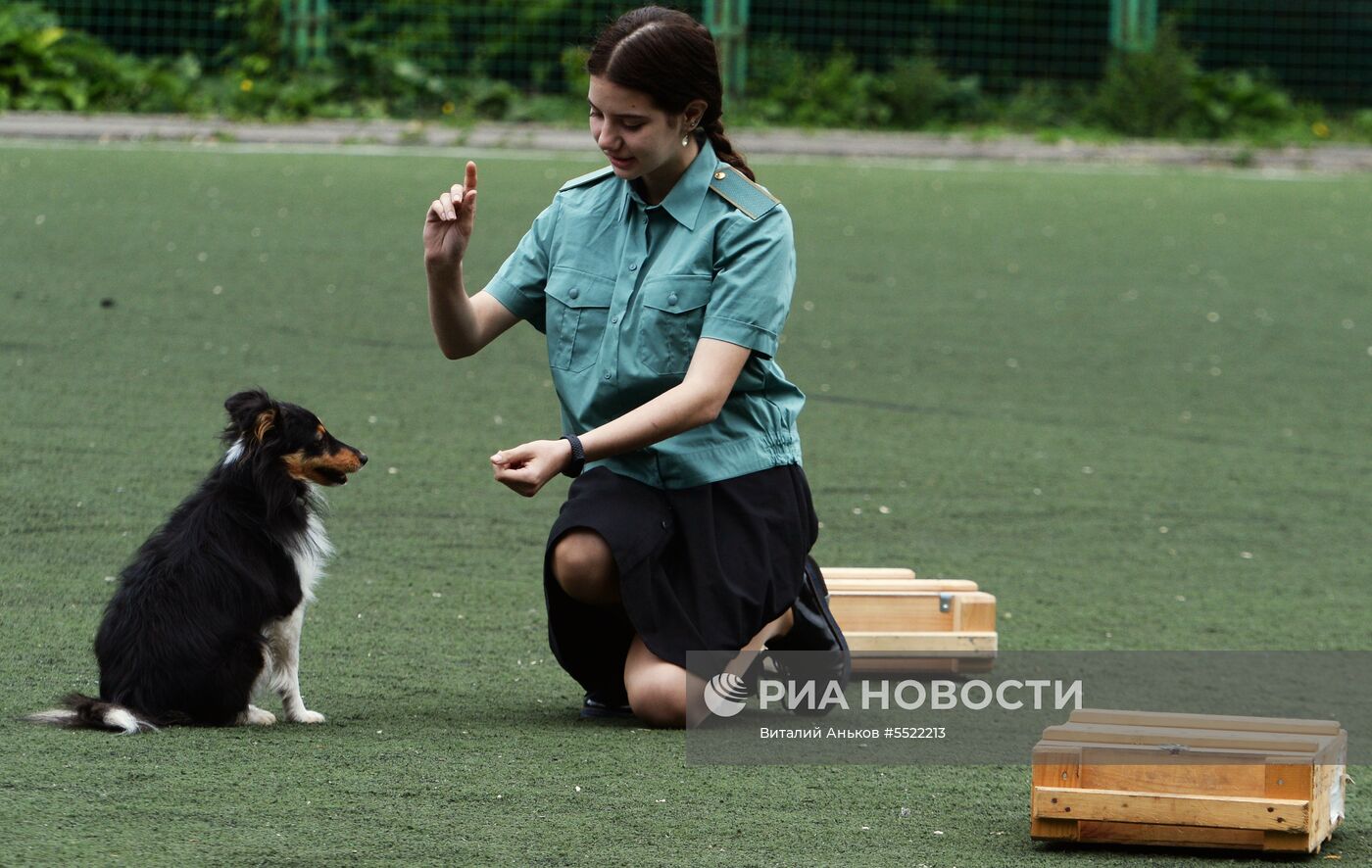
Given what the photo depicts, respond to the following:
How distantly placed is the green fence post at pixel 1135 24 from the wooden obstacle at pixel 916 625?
11581mm

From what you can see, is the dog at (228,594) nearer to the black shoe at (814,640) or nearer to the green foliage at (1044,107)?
the black shoe at (814,640)

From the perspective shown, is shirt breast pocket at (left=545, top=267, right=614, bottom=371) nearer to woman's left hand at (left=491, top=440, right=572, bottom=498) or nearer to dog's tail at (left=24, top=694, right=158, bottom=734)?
woman's left hand at (left=491, top=440, right=572, bottom=498)

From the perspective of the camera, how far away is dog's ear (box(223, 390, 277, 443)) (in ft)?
12.9

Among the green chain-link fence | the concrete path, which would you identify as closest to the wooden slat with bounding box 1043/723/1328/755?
the concrete path

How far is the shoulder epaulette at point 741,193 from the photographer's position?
4004mm

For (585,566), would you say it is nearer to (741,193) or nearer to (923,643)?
(741,193)

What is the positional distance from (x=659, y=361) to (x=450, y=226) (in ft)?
1.73

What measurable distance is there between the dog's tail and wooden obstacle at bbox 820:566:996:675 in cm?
182

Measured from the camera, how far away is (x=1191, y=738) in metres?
3.35

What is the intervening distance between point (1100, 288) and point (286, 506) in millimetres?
7437

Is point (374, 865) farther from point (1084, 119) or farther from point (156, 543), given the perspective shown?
point (1084, 119)

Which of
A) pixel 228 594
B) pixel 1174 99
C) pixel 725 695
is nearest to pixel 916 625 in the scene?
pixel 725 695

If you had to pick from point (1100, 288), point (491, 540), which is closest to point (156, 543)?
point (491, 540)

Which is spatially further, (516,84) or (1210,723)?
(516,84)
